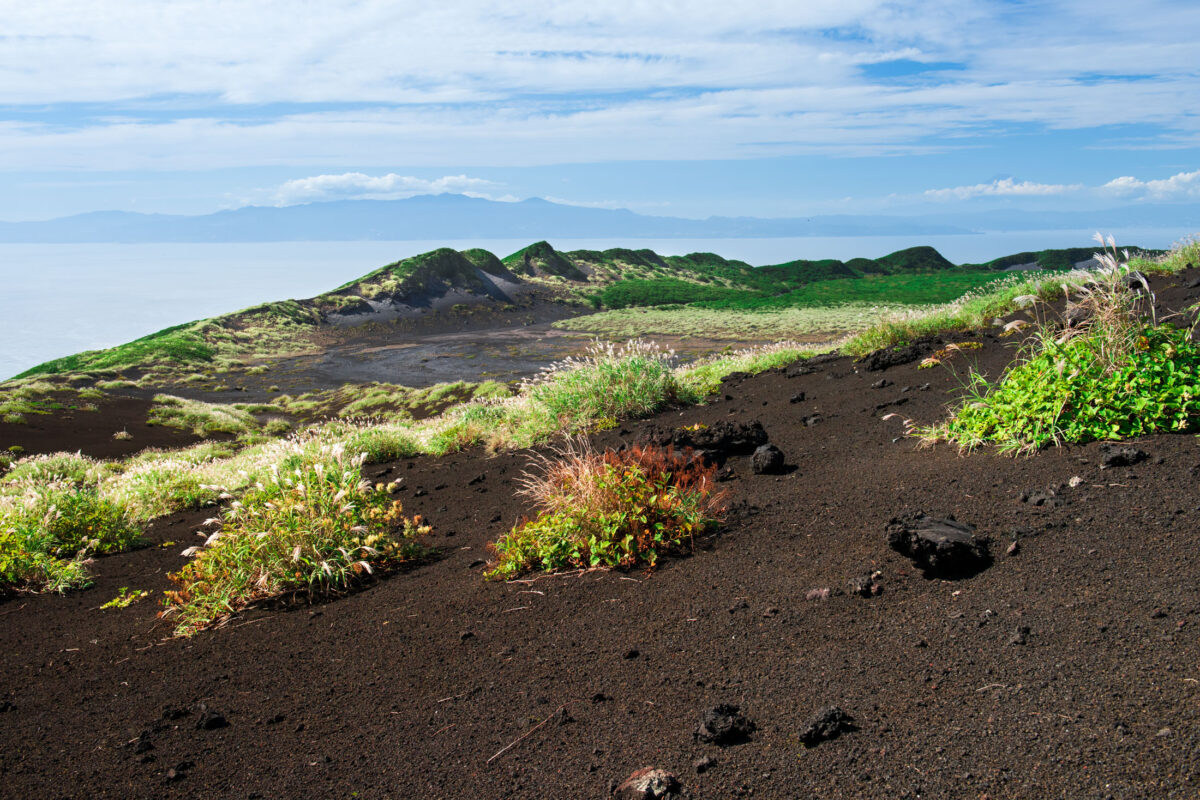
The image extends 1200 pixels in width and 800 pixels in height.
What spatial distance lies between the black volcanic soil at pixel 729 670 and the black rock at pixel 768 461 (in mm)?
691

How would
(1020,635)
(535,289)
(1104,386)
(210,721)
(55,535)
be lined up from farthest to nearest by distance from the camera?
1. (535,289)
2. (55,535)
3. (1104,386)
4. (210,721)
5. (1020,635)

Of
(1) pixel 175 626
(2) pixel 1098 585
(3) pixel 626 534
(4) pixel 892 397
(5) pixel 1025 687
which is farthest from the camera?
(4) pixel 892 397

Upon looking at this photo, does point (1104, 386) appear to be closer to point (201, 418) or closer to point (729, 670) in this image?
point (729, 670)

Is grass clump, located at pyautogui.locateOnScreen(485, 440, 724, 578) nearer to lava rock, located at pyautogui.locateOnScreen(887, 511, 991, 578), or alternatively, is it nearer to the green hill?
lava rock, located at pyautogui.locateOnScreen(887, 511, 991, 578)

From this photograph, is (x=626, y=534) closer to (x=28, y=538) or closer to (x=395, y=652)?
(x=395, y=652)

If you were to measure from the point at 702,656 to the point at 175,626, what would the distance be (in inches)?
142

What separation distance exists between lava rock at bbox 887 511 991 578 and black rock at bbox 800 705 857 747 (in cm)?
128

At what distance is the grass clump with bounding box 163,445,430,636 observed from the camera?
16.2 feet

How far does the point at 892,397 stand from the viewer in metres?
8.24

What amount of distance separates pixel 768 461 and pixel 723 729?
11.6 feet

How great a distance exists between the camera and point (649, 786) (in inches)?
101

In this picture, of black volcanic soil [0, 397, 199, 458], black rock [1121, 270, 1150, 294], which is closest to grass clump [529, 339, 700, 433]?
black rock [1121, 270, 1150, 294]

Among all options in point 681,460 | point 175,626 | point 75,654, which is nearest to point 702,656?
point 681,460

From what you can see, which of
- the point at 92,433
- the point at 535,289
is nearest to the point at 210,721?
the point at 92,433
